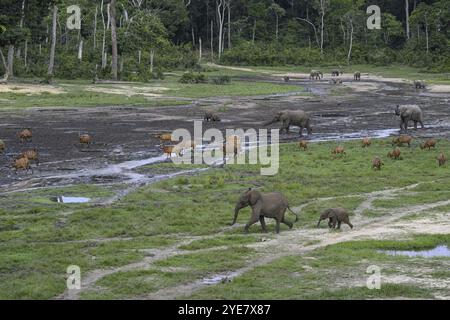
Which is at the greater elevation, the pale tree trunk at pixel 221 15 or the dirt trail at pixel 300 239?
the pale tree trunk at pixel 221 15

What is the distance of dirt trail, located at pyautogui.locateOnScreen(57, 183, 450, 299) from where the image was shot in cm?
1494

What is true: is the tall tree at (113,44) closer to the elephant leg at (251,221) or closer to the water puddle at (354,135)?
the water puddle at (354,135)

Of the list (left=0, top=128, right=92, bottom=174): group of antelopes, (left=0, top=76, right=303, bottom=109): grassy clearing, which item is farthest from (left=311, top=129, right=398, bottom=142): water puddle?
(left=0, top=76, right=303, bottom=109): grassy clearing

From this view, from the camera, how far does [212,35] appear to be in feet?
372

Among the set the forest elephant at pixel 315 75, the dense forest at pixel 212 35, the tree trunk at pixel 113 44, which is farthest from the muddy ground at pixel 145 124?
the forest elephant at pixel 315 75

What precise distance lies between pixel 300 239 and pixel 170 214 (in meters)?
4.35

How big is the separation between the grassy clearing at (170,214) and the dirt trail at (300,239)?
1.14 feet

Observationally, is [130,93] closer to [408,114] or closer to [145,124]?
[145,124]

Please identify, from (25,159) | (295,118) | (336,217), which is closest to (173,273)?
(336,217)

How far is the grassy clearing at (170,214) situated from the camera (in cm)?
1633

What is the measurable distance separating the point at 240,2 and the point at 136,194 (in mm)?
93504

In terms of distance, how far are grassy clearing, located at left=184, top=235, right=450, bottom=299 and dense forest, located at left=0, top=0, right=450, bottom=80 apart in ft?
139

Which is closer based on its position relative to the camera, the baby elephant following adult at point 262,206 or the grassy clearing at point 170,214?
the grassy clearing at point 170,214

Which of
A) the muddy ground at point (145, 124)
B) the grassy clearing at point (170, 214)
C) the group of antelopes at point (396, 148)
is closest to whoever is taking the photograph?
the grassy clearing at point (170, 214)
